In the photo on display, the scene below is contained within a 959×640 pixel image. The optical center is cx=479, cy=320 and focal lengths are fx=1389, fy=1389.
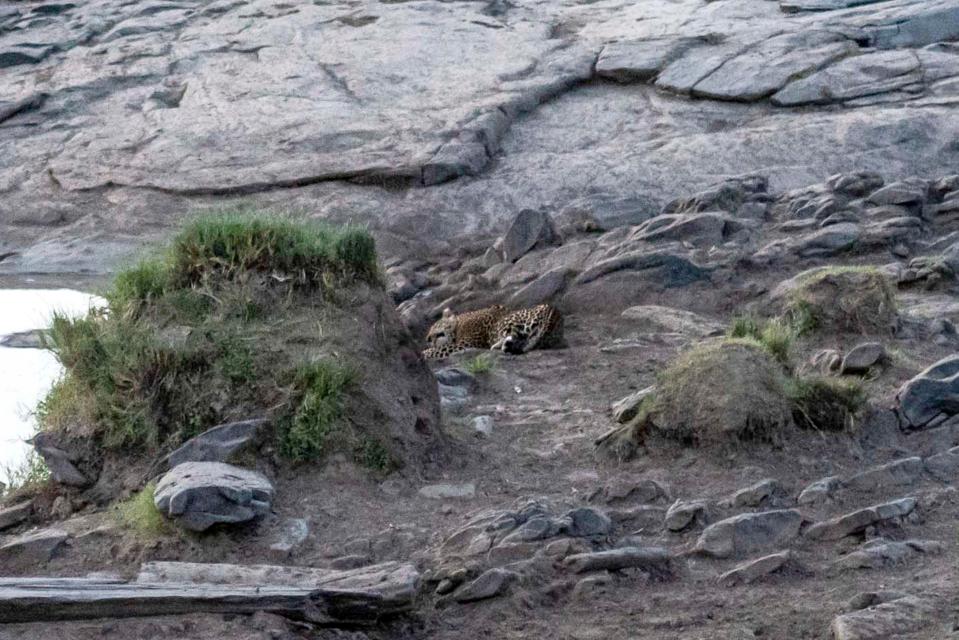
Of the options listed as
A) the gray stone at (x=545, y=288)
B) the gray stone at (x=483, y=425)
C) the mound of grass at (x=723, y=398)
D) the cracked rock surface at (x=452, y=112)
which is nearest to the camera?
the mound of grass at (x=723, y=398)

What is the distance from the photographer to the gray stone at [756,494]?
649 cm

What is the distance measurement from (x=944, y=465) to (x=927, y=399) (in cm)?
68

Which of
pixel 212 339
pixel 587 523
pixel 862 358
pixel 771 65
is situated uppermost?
pixel 212 339

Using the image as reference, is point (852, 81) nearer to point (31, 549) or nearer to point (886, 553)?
point (886, 553)

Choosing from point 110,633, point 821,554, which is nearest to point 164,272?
point 110,633

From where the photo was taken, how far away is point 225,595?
523cm

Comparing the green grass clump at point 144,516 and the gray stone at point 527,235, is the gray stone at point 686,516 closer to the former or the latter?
the green grass clump at point 144,516

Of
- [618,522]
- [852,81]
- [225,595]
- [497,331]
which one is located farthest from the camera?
[852,81]

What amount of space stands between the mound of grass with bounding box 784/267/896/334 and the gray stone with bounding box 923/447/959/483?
8.07 ft

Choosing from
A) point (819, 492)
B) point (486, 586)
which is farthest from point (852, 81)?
point (486, 586)

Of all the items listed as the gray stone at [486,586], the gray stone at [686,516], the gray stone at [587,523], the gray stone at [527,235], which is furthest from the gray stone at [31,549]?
the gray stone at [527,235]

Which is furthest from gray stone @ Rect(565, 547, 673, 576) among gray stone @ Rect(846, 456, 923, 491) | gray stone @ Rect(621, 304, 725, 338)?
gray stone @ Rect(621, 304, 725, 338)

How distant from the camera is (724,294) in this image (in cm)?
1138

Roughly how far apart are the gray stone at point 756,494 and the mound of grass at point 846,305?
2.92 meters
